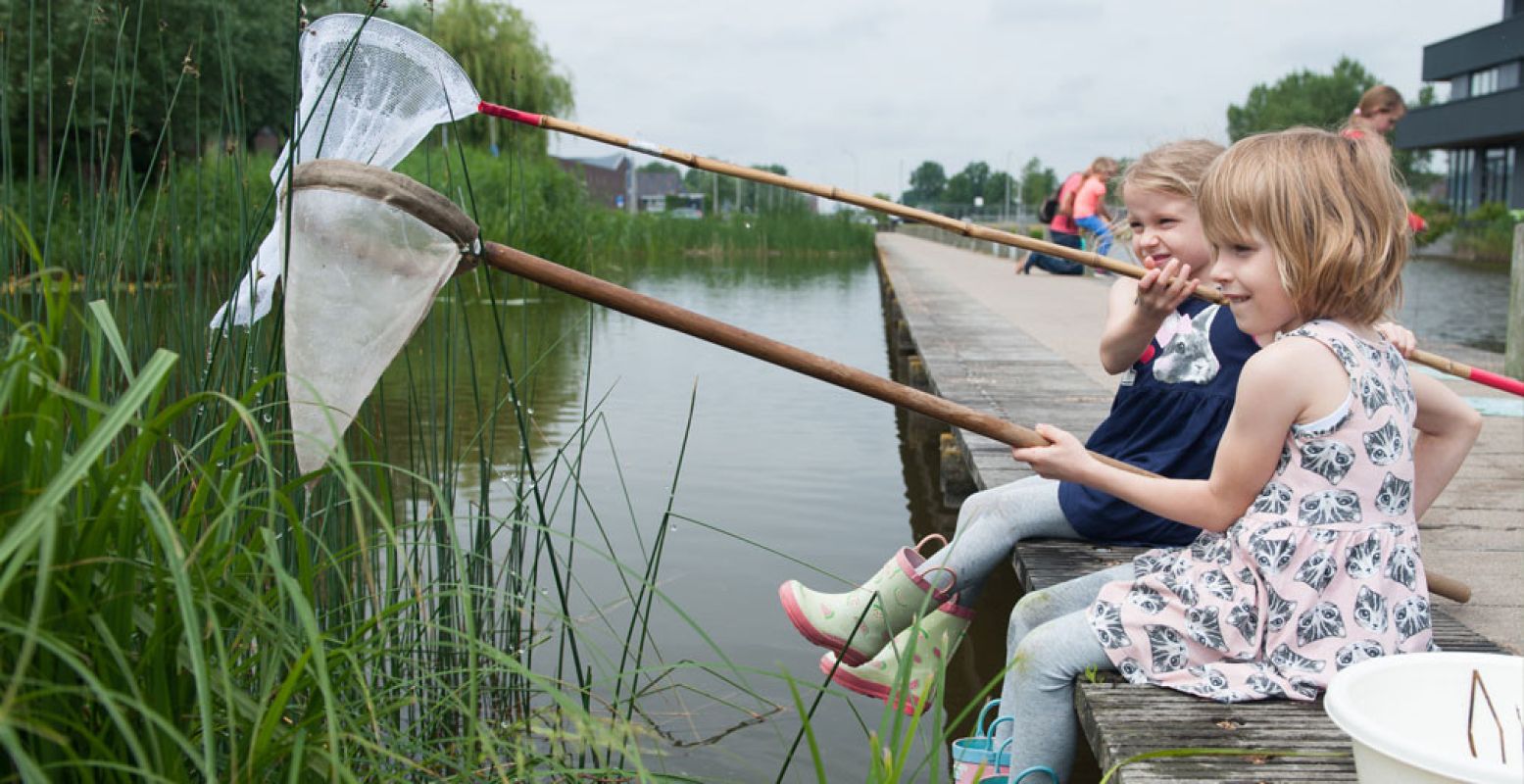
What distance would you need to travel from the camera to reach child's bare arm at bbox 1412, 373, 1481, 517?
2453mm

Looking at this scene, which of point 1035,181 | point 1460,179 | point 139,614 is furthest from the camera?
point 1035,181

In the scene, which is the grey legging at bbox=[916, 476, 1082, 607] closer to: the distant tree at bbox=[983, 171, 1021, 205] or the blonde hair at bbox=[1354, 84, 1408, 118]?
the blonde hair at bbox=[1354, 84, 1408, 118]

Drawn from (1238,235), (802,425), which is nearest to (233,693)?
(1238,235)

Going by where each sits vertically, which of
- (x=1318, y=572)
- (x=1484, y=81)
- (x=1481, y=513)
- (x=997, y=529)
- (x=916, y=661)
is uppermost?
Answer: (x=1484, y=81)

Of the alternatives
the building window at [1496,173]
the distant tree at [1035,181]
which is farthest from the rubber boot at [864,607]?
the distant tree at [1035,181]

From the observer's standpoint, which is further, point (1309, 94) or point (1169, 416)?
point (1309, 94)

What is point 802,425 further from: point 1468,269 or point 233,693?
point 1468,269

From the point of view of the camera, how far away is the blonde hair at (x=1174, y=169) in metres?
2.65

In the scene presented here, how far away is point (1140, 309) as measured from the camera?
257cm

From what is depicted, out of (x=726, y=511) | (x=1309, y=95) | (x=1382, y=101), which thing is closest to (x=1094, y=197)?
(x=1382, y=101)

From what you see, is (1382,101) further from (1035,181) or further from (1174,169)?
(1035,181)

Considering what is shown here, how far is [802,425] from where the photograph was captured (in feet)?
22.6

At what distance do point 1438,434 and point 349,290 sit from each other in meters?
1.87

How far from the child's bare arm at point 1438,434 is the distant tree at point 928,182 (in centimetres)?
11247
